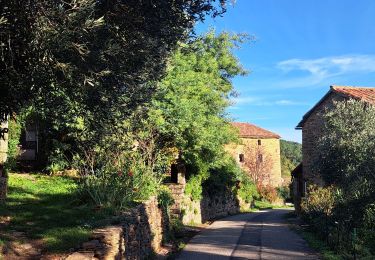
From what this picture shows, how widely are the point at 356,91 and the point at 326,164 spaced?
9636 millimetres

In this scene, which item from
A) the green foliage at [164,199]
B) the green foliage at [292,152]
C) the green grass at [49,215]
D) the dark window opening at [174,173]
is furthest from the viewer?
the green foliage at [292,152]

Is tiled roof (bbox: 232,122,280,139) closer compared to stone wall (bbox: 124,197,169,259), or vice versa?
stone wall (bbox: 124,197,169,259)

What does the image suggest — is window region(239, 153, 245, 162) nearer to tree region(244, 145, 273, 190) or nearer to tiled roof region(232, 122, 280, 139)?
tree region(244, 145, 273, 190)

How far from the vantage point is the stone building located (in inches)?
2358

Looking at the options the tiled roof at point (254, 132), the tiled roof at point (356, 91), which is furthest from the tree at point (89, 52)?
the tiled roof at point (254, 132)

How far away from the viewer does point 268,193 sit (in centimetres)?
5688

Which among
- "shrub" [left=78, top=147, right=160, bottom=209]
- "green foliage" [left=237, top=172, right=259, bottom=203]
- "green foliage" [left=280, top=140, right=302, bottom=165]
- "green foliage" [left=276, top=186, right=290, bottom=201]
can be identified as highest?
"green foliage" [left=280, top=140, right=302, bottom=165]

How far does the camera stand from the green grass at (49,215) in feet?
26.7

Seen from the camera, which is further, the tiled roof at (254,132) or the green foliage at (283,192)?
the tiled roof at (254,132)

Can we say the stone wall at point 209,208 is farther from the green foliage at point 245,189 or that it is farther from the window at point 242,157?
the window at point 242,157

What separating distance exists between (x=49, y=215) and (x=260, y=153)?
2078 inches

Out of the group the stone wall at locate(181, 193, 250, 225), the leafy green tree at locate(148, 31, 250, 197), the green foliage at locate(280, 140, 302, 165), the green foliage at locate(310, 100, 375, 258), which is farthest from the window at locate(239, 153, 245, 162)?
the green foliage at locate(310, 100, 375, 258)

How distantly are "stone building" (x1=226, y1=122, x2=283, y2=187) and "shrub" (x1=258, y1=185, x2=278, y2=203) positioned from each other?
266 centimetres

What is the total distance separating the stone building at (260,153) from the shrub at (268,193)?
2660 millimetres
